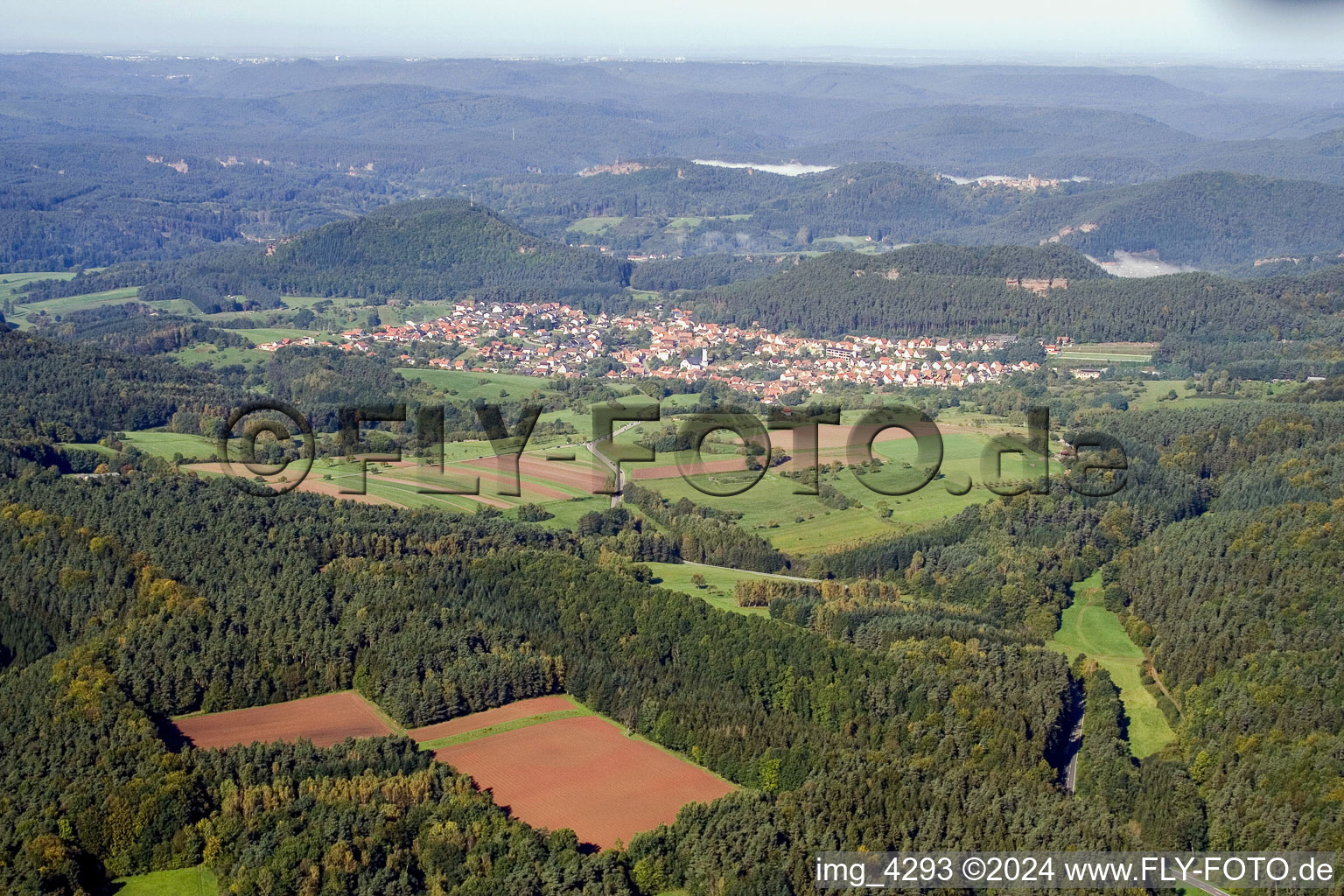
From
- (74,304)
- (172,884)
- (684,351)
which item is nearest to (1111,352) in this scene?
(684,351)

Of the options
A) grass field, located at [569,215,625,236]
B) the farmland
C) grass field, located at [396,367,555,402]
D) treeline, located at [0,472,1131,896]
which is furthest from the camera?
grass field, located at [569,215,625,236]

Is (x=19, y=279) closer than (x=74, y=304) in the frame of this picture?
No

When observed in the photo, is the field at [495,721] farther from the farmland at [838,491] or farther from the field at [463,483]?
the field at [463,483]

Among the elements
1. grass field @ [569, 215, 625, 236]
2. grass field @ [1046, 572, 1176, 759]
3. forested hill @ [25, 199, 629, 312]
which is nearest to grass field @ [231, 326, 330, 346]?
forested hill @ [25, 199, 629, 312]

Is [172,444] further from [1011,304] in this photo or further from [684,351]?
[1011,304]

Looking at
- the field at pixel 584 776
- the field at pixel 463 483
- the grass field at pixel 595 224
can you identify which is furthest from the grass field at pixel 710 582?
the grass field at pixel 595 224

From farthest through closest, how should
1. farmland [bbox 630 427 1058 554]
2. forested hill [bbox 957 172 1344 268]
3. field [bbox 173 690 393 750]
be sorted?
forested hill [bbox 957 172 1344 268] < farmland [bbox 630 427 1058 554] < field [bbox 173 690 393 750]

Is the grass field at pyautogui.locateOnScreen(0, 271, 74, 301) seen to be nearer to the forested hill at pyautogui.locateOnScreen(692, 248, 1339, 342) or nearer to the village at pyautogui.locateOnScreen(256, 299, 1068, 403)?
the village at pyautogui.locateOnScreen(256, 299, 1068, 403)
